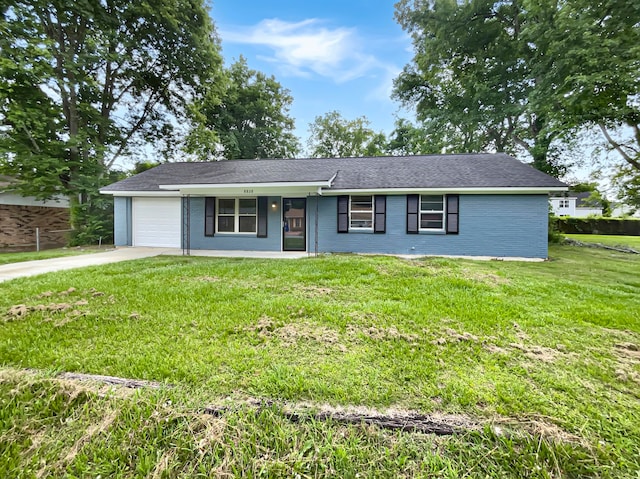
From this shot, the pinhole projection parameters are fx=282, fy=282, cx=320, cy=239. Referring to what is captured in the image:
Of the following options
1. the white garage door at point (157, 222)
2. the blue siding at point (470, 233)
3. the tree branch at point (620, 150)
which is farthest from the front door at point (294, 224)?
the tree branch at point (620, 150)

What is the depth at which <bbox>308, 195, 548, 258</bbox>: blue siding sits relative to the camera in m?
9.17

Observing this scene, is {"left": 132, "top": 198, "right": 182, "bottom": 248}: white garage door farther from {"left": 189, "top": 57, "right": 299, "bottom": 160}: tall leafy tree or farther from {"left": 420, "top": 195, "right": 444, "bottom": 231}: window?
{"left": 420, "top": 195, "right": 444, "bottom": 231}: window

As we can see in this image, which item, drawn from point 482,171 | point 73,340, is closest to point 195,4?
point 482,171

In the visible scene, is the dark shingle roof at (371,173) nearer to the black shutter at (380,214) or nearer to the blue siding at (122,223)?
the black shutter at (380,214)

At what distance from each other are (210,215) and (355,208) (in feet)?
18.2

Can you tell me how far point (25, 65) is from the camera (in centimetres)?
1065

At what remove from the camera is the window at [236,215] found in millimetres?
10734

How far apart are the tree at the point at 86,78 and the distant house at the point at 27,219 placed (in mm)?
1362

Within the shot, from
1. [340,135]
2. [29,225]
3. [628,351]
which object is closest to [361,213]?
[628,351]

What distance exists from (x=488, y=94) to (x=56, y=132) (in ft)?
72.5

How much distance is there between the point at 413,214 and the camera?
9.82 meters

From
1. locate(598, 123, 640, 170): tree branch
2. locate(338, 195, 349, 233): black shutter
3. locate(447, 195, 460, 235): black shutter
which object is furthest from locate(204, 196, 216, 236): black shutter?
locate(598, 123, 640, 170): tree branch

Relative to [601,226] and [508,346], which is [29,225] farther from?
[601,226]

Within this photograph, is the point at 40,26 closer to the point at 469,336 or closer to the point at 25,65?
the point at 25,65
